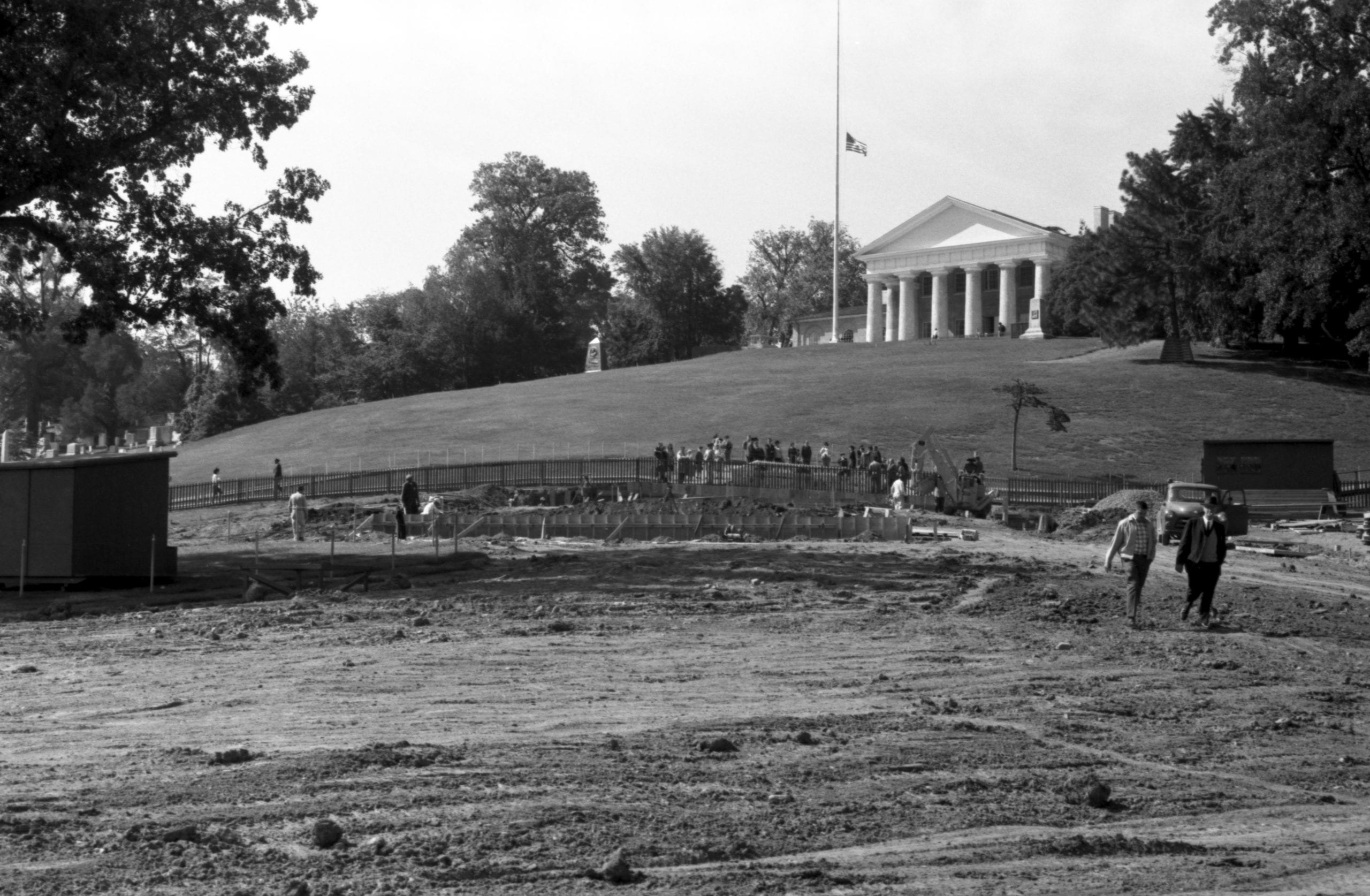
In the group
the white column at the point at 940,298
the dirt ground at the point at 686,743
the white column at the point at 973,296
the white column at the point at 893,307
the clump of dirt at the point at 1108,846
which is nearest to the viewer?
the dirt ground at the point at 686,743

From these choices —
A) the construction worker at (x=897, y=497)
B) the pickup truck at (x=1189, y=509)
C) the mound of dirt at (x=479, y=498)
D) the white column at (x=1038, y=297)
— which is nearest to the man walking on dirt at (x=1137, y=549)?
the pickup truck at (x=1189, y=509)

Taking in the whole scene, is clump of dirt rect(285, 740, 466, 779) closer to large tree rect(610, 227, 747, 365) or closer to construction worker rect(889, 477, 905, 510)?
construction worker rect(889, 477, 905, 510)

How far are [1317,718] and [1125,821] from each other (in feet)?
13.6

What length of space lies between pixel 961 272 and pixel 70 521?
321ft

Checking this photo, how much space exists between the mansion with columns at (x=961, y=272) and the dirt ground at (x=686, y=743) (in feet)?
262

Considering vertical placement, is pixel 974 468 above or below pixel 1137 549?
above

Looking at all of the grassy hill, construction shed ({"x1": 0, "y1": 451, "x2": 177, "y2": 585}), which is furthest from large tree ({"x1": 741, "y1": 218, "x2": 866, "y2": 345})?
construction shed ({"x1": 0, "y1": 451, "x2": 177, "y2": 585})

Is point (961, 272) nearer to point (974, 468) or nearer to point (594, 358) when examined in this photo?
point (594, 358)

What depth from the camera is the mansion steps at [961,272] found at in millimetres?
100000

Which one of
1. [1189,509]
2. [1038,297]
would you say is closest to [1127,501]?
[1189,509]

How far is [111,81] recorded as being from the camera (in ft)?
82.3

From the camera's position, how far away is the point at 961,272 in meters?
113

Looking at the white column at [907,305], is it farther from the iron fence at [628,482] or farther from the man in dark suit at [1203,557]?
the man in dark suit at [1203,557]

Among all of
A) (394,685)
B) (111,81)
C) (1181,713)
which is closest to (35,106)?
(111,81)
